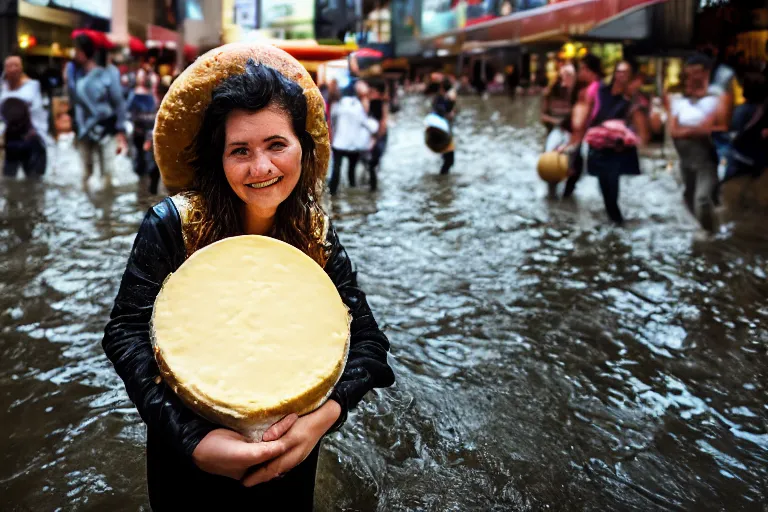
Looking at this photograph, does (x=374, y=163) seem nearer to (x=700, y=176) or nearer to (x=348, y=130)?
(x=348, y=130)

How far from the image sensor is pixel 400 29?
182ft

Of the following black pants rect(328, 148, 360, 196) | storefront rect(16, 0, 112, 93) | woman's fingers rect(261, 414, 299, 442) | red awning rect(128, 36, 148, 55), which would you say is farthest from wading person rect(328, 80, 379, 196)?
red awning rect(128, 36, 148, 55)

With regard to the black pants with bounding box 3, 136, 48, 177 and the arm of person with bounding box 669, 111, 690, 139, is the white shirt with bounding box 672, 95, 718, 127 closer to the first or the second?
the arm of person with bounding box 669, 111, 690, 139

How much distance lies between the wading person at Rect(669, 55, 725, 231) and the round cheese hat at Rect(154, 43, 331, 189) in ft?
19.4

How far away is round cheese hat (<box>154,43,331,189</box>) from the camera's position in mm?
1564

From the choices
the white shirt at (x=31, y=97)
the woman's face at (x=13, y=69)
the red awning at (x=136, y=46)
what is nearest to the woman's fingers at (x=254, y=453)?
the white shirt at (x=31, y=97)

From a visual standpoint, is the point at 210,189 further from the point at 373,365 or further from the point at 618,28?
the point at 618,28

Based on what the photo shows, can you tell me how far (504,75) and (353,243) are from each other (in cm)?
2983

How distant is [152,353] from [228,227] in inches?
14.1

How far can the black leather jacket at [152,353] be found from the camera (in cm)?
144

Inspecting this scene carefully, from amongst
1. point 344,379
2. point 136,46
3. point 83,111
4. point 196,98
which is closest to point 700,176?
point 344,379

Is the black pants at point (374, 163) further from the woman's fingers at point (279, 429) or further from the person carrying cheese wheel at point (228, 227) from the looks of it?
the woman's fingers at point (279, 429)

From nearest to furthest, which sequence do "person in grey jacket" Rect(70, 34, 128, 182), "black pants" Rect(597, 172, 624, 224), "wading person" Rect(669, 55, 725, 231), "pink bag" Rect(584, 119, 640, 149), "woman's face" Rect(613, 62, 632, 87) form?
"wading person" Rect(669, 55, 725, 231), "pink bag" Rect(584, 119, 640, 149), "woman's face" Rect(613, 62, 632, 87), "black pants" Rect(597, 172, 624, 224), "person in grey jacket" Rect(70, 34, 128, 182)

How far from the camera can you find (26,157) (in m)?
8.74
